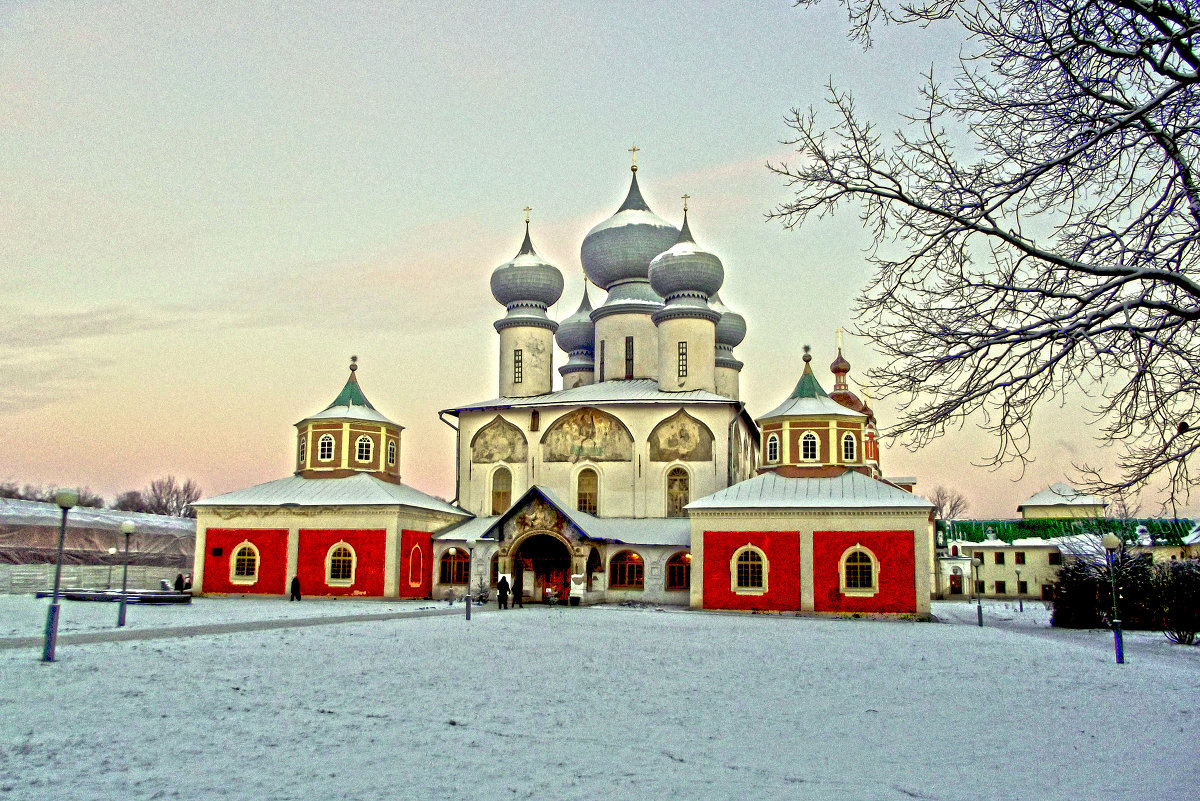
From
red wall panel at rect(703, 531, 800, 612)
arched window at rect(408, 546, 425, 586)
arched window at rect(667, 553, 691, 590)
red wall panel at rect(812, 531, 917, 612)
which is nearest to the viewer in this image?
red wall panel at rect(812, 531, 917, 612)

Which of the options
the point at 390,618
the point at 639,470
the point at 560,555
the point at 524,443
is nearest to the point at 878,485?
the point at 639,470

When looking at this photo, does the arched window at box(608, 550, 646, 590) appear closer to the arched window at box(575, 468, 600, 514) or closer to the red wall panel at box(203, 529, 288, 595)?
the arched window at box(575, 468, 600, 514)

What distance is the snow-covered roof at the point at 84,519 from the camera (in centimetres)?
4388

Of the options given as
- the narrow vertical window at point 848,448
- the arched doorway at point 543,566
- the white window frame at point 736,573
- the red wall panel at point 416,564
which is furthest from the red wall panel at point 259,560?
the narrow vertical window at point 848,448

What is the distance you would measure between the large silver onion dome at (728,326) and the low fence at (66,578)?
85.8 ft

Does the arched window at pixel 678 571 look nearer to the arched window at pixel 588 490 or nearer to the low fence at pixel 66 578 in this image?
the arched window at pixel 588 490

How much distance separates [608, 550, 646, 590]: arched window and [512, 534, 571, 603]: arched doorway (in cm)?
154

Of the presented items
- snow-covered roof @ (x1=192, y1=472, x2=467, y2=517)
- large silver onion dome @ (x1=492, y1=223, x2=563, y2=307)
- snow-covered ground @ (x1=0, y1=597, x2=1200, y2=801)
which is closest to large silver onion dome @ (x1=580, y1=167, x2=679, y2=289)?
large silver onion dome @ (x1=492, y1=223, x2=563, y2=307)

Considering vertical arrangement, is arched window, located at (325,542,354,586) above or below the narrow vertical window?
below

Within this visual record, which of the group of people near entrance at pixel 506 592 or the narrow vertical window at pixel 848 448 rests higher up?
the narrow vertical window at pixel 848 448

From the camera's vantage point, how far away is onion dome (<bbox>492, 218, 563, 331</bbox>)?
41.8 metres

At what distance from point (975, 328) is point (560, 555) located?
91.6 ft

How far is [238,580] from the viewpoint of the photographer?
1400 inches

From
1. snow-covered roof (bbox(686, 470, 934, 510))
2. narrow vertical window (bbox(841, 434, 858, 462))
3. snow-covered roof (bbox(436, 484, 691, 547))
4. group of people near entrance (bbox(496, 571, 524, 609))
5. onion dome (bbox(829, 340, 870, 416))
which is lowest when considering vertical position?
group of people near entrance (bbox(496, 571, 524, 609))
